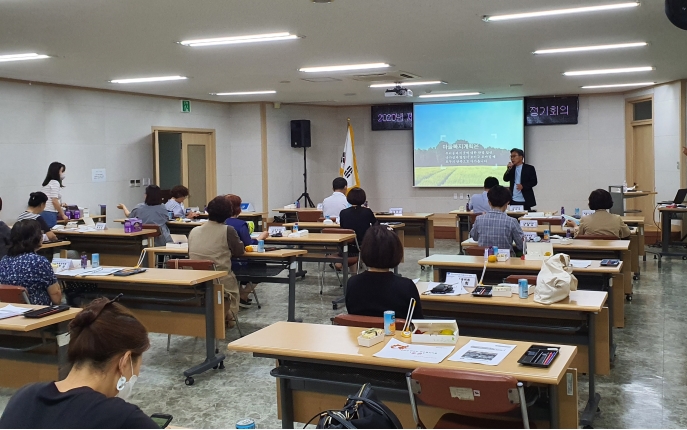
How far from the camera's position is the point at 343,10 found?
5664 millimetres

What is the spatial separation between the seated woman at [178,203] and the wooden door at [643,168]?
8.38 m

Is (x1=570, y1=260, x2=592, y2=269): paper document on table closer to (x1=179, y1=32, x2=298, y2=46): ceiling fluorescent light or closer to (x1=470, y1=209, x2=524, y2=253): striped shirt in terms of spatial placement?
(x1=470, y1=209, x2=524, y2=253): striped shirt

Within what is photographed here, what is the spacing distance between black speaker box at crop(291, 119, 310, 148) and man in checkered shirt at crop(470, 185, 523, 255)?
844 centimetres

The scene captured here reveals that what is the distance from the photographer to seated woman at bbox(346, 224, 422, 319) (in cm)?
355

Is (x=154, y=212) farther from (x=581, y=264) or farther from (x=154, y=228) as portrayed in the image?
(x=581, y=264)

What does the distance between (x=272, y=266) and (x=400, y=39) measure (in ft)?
9.31

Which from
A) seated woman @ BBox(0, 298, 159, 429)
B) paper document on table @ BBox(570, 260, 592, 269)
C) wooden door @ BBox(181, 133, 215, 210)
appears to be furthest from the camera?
wooden door @ BBox(181, 133, 215, 210)

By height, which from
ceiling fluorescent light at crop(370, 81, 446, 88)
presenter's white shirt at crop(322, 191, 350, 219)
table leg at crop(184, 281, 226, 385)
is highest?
ceiling fluorescent light at crop(370, 81, 446, 88)

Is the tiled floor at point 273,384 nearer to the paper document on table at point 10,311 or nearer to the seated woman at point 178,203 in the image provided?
the paper document on table at point 10,311

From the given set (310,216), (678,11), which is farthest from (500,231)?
(310,216)

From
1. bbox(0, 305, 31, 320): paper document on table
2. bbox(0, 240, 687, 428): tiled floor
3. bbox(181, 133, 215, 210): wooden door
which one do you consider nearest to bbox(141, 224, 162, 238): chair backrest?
bbox(0, 240, 687, 428): tiled floor

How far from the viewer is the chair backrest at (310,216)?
33.2 feet

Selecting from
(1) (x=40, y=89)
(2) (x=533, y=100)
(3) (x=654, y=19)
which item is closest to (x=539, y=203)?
(2) (x=533, y=100)

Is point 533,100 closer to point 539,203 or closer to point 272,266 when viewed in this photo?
point 539,203
